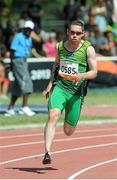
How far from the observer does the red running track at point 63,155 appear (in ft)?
35.0

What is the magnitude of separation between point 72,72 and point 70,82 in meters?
0.19

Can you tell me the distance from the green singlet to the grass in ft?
18.5

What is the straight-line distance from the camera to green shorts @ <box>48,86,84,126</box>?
11.1 meters

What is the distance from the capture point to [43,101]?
23.1 m

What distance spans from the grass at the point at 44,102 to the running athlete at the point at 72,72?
18.4ft

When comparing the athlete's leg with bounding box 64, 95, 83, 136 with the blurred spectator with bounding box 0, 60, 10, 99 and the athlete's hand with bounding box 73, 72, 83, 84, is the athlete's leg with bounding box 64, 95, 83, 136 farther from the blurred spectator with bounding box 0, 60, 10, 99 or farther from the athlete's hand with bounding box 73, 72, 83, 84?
the blurred spectator with bounding box 0, 60, 10, 99

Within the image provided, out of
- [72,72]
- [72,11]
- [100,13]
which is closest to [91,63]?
[72,72]

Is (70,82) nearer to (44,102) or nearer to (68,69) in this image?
(68,69)

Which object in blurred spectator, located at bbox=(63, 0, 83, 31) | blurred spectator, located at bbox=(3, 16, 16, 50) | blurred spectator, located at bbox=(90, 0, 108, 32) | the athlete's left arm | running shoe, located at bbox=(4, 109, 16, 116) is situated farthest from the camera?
blurred spectator, located at bbox=(90, 0, 108, 32)

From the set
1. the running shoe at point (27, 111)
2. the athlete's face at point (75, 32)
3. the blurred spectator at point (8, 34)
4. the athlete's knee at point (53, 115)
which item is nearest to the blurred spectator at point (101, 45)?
the blurred spectator at point (8, 34)

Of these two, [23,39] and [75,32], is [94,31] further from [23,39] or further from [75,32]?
[75,32]

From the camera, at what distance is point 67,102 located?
1132 cm

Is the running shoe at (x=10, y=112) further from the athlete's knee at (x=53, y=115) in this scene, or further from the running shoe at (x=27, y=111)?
the athlete's knee at (x=53, y=115)

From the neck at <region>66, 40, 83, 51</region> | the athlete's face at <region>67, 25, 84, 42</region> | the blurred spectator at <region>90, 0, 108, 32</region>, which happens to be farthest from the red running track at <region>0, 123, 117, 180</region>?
the blurred spectator at <region>90, 0, 108, 32</region>
